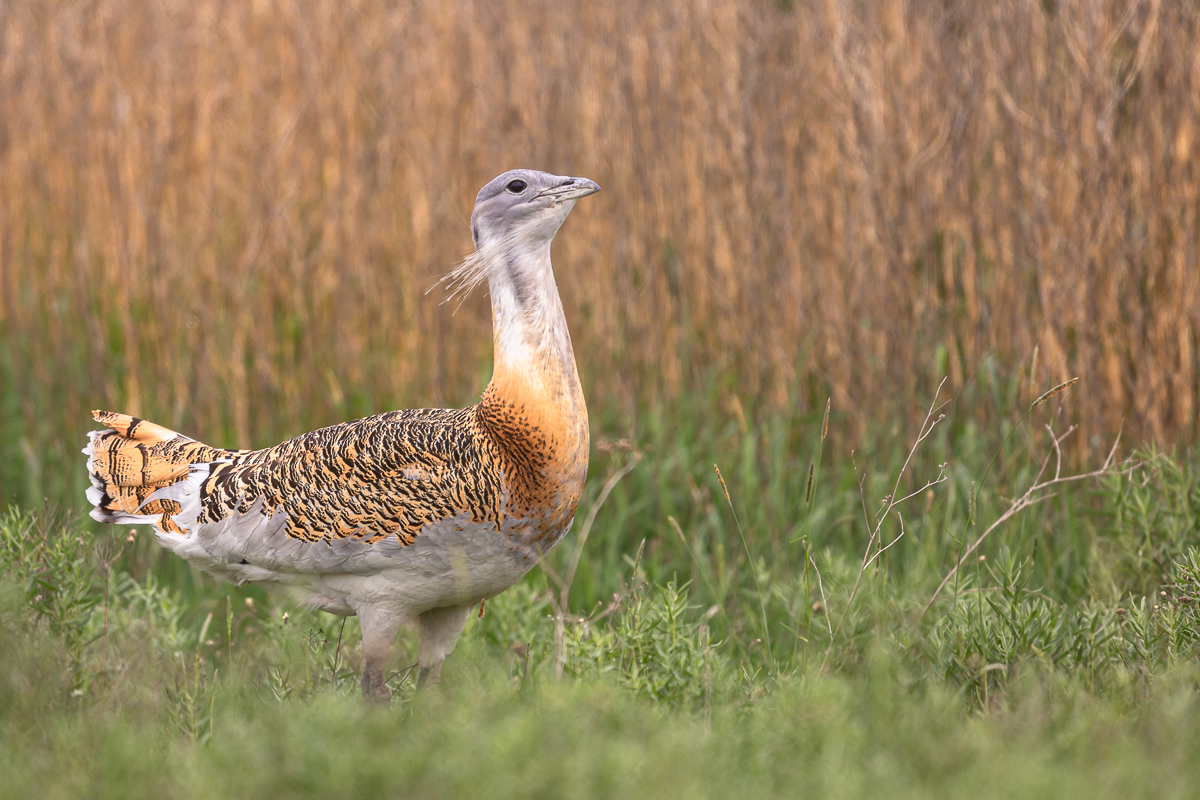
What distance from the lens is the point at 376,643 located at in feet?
9.87

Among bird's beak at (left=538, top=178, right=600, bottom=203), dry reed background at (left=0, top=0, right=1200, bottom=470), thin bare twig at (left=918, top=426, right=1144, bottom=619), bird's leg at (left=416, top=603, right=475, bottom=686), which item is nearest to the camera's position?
thin bare twig at (left=918, top=426, right=1144, bottom=619)

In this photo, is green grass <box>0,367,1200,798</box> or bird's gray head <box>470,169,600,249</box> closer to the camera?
green grass <box>0,367,1200,798</box>

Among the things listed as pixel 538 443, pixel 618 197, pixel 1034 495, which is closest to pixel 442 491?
pixel 538 443

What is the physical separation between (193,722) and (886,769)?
1487 millimetres

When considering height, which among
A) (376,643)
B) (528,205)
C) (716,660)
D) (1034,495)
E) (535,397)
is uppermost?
(528,205)

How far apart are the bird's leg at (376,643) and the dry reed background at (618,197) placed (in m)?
2.16

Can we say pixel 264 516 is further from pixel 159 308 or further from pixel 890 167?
pixel 890 167

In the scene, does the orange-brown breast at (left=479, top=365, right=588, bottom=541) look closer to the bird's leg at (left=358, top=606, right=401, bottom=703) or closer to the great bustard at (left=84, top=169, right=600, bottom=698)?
the great bustard at (left=84, top=169, right=600, bottom=698)

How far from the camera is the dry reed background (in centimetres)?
443

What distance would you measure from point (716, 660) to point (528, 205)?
128 centimetres

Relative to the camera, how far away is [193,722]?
101 inches

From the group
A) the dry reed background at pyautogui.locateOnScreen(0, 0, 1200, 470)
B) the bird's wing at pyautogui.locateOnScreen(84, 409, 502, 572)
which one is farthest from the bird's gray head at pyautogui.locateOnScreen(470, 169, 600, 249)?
the dry reed background at pyautogui.locateOnScreen(0, 0, 1200, 470)

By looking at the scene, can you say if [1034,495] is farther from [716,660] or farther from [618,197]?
[618,197]

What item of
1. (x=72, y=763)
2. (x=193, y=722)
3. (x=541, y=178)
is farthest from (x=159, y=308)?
(x=72, y=763)
